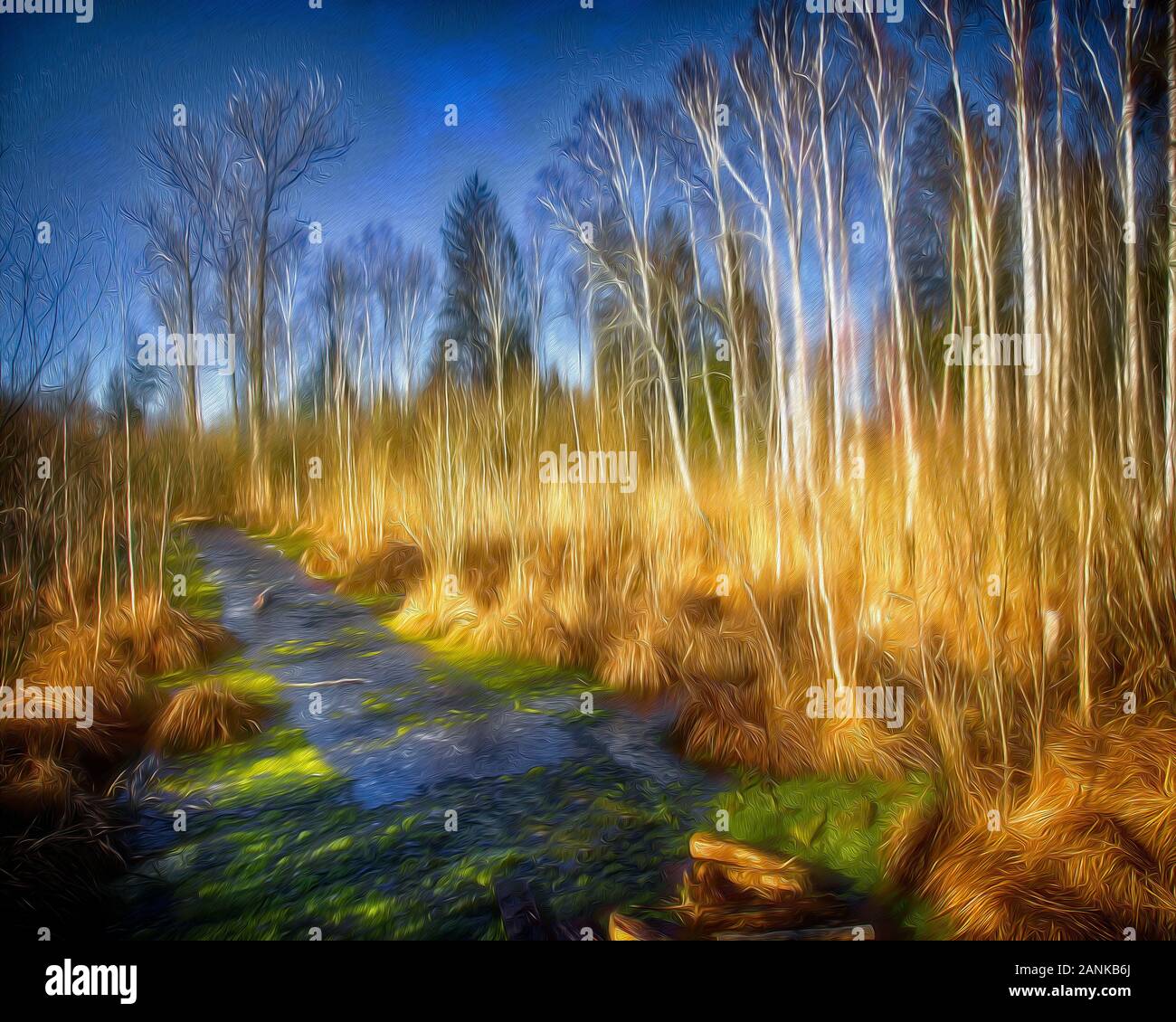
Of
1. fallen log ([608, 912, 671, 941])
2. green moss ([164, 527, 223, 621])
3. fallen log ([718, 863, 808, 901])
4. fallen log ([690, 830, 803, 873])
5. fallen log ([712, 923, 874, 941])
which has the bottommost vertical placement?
fallen log ([712, 923, 874, 941])

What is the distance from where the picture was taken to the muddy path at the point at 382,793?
7.31 feet

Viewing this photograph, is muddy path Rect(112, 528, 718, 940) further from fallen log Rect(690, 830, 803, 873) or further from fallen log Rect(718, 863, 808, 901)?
fallen log Rect(718, 863, 808, 901)

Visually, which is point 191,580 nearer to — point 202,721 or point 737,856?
point 202,721

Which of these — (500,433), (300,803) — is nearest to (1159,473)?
(500,433)

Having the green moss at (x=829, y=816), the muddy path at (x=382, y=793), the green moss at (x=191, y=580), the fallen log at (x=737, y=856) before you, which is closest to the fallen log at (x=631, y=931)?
the muddy path at (x=382, y=793)

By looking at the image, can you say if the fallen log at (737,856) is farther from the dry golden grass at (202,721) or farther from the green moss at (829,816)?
the dry golden grass at (202,721)

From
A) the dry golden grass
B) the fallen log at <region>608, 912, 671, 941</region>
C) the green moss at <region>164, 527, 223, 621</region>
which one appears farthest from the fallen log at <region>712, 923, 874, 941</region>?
the green moss at <region>164, 527, 223, 621</region>

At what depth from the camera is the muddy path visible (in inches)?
87.7

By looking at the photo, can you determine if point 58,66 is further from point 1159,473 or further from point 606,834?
point 1159,473

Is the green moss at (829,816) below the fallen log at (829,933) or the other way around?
the other way around

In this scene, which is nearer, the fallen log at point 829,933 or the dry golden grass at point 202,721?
the fallen log at point 829,933

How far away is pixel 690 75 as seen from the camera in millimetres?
2422

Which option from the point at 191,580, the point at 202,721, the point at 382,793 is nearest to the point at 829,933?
the point at 382,793

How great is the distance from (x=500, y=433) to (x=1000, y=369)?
1.85 m
